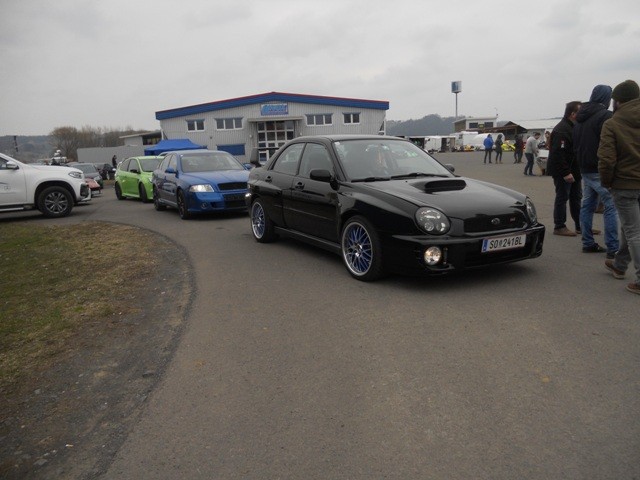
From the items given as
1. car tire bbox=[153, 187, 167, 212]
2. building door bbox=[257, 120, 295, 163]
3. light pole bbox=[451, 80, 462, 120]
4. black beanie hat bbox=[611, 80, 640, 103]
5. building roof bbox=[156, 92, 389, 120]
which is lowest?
car tire bbox=[153, 187, 167, 212]

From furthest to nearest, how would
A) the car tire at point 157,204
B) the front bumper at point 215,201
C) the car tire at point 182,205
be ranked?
the car tire at point 157,204, the car tire at point 182,205, the front bumper at point 215,201

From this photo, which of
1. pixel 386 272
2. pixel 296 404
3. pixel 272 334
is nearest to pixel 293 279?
pixel 386 272

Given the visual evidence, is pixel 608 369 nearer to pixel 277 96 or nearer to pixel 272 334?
pixel 272 334

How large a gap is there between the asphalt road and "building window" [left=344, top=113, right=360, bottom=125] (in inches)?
1659

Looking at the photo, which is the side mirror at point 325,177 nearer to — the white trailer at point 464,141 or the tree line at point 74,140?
the white trailer at point 464,141

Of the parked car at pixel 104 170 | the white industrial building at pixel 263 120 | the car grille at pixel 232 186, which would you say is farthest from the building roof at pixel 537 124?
the car grille at pixel 232 186

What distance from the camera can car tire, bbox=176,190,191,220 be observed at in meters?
11.5

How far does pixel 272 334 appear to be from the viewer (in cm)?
424

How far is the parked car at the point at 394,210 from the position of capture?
16.5ft

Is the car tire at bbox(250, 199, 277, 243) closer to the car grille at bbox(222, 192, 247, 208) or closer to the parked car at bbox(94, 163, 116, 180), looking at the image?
the car grille at bbox(222, 192, 247, 208)

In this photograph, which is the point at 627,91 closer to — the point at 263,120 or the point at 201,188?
the point at 201,188

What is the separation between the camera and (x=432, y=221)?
16.6 ft

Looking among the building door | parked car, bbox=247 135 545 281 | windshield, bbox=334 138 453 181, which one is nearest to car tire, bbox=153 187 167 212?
parked car, bbox=247 135 545 281

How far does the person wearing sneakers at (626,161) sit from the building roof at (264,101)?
4135 centimetres
